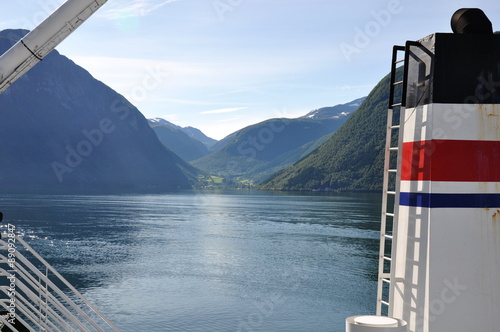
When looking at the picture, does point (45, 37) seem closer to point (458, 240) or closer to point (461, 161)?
point (461, 161)

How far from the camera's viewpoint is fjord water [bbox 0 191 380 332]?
118 feet

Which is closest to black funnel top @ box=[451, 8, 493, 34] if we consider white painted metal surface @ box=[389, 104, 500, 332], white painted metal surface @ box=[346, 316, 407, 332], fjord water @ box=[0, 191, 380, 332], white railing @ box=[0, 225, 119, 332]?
white painted metal surface @ box=[389, 104, 500, 332]

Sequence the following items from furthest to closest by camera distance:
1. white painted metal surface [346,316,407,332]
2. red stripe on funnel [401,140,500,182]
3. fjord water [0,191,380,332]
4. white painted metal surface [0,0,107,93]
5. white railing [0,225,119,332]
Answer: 1. fjord water [0,191,380,332]
2. white painted metal surface [0,0,107,93]
3. white railing [0,225,119,332]
4. red stripe on funnel [401,140,500,182]
5. white painted metal surface [346,316,407,332]

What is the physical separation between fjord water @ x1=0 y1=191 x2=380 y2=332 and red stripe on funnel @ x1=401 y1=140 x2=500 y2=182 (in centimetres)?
2981

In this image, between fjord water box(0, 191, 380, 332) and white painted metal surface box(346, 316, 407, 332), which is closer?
white painted metal surface box(346, 316, 407, 332)

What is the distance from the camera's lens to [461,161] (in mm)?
4422

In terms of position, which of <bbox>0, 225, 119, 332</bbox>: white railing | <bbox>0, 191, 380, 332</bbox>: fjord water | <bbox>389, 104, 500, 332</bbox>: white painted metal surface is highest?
<bbox>389, 104, 500, 332</bbox>: white painted metal surface

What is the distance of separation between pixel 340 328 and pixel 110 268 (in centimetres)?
2589

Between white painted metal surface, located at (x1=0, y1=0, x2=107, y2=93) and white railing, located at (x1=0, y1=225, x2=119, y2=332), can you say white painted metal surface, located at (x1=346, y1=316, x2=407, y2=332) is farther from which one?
white painted metal surface, located at (x1=0, y1=0, x2=107, y2=93)

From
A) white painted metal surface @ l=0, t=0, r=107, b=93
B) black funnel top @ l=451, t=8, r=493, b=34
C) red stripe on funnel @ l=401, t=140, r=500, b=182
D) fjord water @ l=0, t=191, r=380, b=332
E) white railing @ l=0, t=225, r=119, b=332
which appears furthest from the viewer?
fjord water @ l=0, t=191, r=380, b=332

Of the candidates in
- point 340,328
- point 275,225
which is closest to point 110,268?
point 340,328

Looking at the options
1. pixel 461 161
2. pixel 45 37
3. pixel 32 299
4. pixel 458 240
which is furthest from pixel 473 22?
pixel 32 299

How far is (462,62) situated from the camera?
4.45 metres

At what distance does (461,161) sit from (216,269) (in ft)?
164
